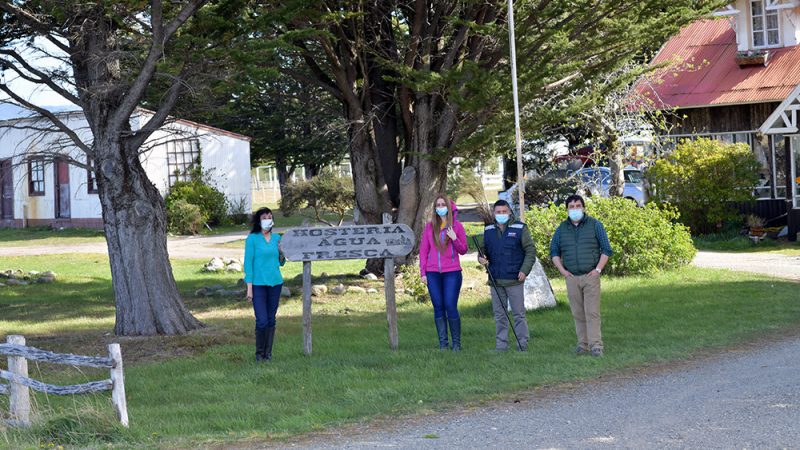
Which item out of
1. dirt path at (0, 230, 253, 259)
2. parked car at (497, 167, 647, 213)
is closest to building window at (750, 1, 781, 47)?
parked car at (497, 167, 647, 213)

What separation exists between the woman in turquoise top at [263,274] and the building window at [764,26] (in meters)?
22.1

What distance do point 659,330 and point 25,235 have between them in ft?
99.6

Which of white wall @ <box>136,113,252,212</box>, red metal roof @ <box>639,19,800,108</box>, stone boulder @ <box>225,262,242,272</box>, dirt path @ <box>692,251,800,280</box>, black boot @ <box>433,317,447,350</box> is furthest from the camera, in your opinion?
white wall @ <box>136,113,252,212</box>

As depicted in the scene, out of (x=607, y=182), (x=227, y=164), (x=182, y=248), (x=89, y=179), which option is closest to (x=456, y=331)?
(x=607, y=182)

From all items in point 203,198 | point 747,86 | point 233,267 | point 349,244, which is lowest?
point 233,267

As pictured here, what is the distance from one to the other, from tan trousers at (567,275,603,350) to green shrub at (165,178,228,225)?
89.3ft

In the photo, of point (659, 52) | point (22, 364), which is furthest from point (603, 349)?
point (659, 52)

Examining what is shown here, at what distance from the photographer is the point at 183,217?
36.1 metres

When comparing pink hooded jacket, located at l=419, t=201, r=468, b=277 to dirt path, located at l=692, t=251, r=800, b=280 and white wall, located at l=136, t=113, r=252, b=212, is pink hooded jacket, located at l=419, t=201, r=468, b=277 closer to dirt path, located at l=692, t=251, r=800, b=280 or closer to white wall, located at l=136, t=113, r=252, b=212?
dirt path, located at l=692, t=251, r=800, b=280

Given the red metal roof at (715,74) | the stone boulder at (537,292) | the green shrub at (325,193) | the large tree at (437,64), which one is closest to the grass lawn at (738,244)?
the red metal roof at (715,74)

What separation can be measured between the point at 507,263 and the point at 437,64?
341 inches

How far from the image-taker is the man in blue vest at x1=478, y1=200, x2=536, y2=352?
1179 cm

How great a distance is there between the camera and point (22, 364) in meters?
9.07

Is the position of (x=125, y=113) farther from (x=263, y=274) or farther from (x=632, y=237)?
(x=632, y=237)
